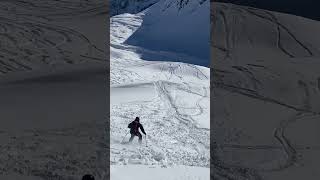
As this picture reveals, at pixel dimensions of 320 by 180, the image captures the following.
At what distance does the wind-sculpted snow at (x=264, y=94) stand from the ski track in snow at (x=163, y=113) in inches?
65.7

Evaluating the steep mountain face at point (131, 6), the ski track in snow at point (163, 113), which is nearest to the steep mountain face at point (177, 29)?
the steep mountain face at point (131, 6)

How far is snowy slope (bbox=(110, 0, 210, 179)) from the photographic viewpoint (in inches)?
351

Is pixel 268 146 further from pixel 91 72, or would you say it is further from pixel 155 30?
pixel 155 30

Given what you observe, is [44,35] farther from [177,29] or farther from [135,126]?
[177,29]

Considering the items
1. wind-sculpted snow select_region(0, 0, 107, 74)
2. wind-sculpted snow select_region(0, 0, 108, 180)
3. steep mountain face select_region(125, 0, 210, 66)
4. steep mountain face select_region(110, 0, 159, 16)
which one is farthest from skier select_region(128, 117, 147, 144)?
steep mountain face select_region(110, 0, 159, 16)

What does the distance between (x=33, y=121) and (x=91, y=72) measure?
95 cm

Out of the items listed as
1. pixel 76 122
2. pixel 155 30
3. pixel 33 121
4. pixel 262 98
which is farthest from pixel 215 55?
pixel 155 30

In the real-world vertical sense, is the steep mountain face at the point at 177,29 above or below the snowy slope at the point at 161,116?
above

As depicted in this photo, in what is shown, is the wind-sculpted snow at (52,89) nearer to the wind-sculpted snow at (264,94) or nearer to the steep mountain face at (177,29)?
the wind-sculpted snow at (264,94)

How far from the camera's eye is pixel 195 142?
35.6 feet

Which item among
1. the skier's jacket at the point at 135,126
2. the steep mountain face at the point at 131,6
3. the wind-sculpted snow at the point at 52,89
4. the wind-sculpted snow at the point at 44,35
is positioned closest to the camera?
the wind-sculpted snow at the point at 52,89

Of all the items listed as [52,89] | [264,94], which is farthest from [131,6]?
[52,89]

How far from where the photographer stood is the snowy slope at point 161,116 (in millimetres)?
8906

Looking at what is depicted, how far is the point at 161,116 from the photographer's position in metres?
12.5
